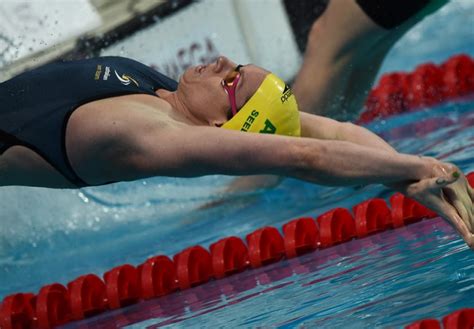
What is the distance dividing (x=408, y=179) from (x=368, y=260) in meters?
0.57

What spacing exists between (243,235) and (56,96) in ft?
5.34

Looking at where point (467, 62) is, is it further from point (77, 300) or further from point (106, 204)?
point (77, 300)

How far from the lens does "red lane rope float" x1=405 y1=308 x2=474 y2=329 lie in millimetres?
2170

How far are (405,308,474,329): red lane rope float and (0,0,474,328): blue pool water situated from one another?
5.9 inches

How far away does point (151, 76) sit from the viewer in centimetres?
330

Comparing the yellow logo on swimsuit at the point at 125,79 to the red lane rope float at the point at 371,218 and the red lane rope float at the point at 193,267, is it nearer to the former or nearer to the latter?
the red lane rope float at the point at 193,267

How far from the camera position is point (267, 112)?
2982 mm

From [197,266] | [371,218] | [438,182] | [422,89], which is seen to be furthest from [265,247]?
[422,89]

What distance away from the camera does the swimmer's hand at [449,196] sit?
8.61 feet

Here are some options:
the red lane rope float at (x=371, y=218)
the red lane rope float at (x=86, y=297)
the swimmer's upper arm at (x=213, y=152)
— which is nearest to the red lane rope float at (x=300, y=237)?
the red lane rope float at (x=371, y=218)

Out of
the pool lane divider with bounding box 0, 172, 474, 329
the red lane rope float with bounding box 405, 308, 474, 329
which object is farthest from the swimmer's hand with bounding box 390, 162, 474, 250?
the pool lane divider with bounding box 0, 172, 474, 329

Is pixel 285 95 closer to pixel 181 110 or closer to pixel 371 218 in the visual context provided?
pixel 181 110

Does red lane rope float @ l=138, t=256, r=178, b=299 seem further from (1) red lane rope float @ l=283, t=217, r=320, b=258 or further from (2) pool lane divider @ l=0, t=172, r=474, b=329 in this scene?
(1) red lane rope float @ l=283, t=217, r=320, b=258

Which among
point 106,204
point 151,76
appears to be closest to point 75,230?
point 106,204
